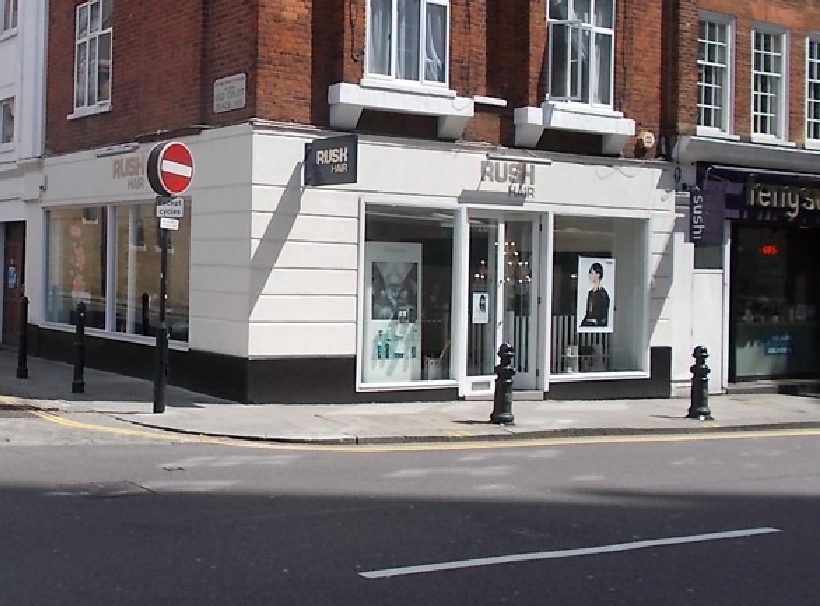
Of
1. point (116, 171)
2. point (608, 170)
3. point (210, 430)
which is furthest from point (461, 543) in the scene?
point (116, 171)

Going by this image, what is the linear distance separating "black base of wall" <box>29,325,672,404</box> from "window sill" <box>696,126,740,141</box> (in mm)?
3838

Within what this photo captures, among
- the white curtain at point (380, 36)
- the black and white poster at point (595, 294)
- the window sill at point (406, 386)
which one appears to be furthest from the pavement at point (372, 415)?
the white curtain at point (380, 36)

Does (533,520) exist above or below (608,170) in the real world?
below

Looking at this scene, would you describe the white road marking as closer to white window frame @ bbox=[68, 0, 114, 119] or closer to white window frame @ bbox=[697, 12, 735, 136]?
white window frame @ bbox=[697, 12, 735, 136]

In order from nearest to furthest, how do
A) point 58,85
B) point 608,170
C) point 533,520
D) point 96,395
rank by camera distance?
1. point 533,520
2. point 96,395
3. point 608,170
4. point 58,85

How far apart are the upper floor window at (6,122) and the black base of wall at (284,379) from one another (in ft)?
21.2

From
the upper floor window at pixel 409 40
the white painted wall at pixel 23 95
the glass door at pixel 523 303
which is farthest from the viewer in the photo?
the white painted wall at pixel 23 95

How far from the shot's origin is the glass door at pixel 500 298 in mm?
17188

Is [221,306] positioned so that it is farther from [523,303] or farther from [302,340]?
[523,303]

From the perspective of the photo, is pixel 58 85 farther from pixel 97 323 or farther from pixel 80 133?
pixel 97 323

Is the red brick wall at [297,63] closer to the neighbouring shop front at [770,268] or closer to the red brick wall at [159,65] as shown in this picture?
the red brick wall at [159,65]

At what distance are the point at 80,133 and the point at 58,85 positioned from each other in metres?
1.56

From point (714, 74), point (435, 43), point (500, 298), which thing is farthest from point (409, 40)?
point (714, 74)

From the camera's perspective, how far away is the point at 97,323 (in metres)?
19.5
